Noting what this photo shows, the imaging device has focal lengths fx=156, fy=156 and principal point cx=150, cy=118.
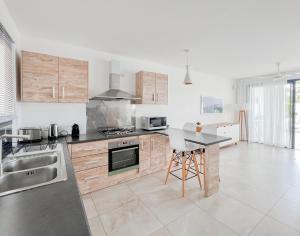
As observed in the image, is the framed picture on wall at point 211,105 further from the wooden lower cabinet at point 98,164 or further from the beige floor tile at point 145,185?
the beige floor tile at point 145,185

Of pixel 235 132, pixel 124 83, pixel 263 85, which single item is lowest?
pixel 235 132

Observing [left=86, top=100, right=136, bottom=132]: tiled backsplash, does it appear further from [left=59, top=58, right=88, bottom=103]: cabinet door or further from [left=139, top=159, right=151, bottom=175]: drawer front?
[left=139, top=159, right=151, bottom=175]: drawer front

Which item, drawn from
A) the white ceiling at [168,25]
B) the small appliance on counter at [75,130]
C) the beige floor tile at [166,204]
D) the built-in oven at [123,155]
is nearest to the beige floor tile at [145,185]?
the beige floor tile at [166,204]

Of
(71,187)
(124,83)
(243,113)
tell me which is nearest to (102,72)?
(124,83)

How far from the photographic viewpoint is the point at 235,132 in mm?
5758

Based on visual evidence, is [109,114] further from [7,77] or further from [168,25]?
[168,25]

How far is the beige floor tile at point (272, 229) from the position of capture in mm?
1762

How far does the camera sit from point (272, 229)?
183 centimetres

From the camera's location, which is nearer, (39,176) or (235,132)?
(39,176)

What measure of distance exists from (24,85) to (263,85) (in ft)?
22.4

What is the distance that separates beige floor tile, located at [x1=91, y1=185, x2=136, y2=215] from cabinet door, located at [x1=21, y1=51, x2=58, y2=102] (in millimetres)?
1693

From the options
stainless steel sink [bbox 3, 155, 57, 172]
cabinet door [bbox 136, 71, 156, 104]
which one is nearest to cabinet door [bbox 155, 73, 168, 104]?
cabinet door [bbox 136, 71, 156, 104]

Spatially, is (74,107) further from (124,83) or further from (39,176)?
(39,176)

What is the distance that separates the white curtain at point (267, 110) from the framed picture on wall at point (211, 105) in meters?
1.10
